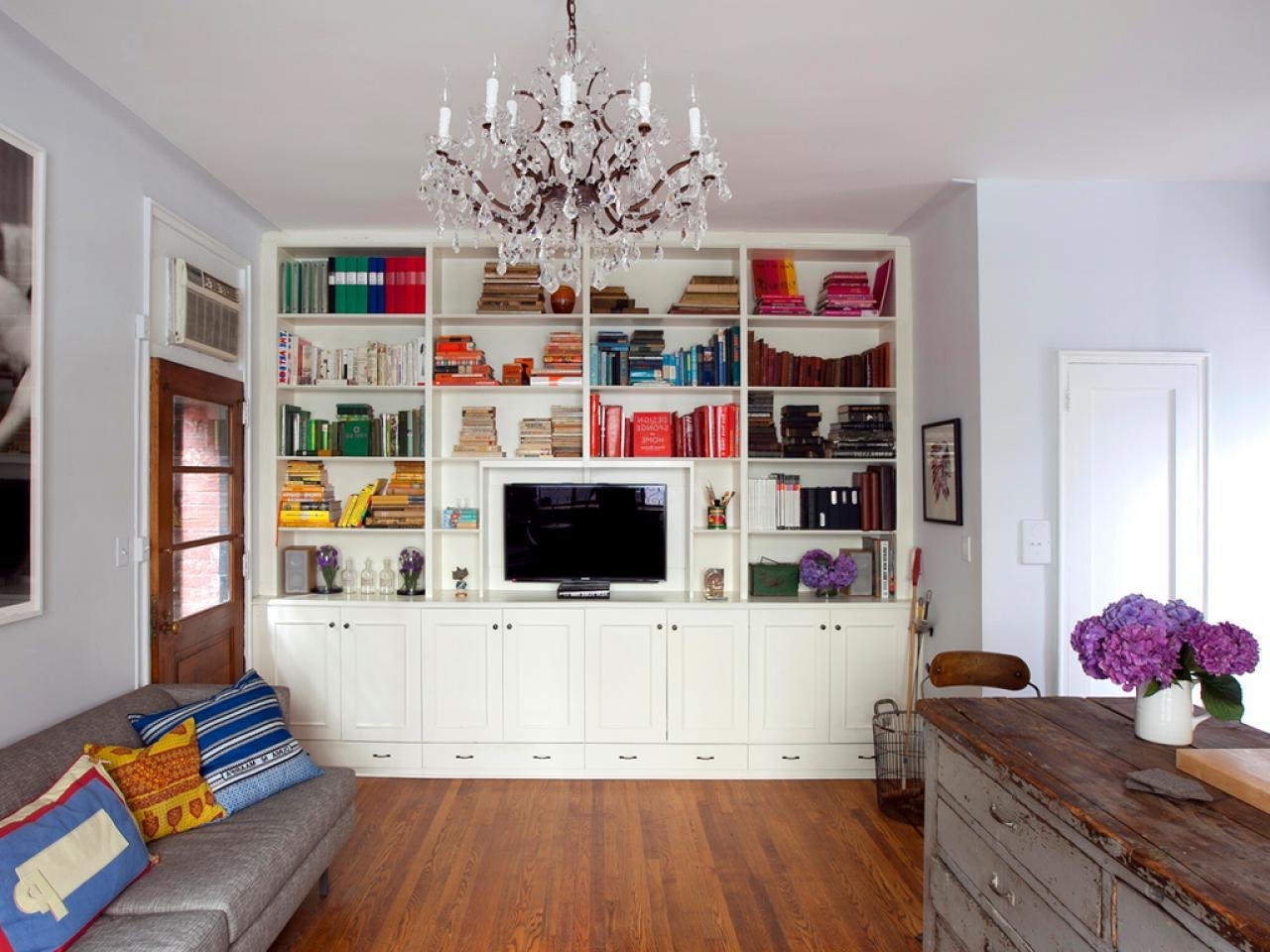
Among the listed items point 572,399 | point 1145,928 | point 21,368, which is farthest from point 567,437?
point 1145,928

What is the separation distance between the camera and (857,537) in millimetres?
4270

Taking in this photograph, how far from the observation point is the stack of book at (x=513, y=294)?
4.00 meters

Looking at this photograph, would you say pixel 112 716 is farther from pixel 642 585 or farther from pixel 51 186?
pixel 642 585

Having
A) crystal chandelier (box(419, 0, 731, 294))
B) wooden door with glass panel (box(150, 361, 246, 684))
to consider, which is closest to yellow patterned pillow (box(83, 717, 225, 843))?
wooden door with glass panel (box(150, 361, 246, 684))

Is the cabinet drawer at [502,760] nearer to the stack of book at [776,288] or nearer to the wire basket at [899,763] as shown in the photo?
the wire basket at [899,763]

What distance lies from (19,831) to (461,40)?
2384 mm

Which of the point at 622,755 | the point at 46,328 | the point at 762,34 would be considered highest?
the point at 762,34

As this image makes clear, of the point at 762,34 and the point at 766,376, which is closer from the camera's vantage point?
the point at 762,34

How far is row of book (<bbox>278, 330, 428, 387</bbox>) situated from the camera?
13.2 feet

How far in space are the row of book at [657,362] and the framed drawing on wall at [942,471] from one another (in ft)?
3.39

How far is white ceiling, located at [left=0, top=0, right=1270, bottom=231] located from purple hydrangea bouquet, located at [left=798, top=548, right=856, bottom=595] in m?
1.83

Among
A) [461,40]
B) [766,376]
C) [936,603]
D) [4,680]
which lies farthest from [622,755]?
[461,40]

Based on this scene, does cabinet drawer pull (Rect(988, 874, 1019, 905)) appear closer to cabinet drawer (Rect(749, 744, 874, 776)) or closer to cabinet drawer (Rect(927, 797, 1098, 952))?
cabinet drawer (Rect(927, 797, 1098, 952))

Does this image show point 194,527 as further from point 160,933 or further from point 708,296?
point 708,296
